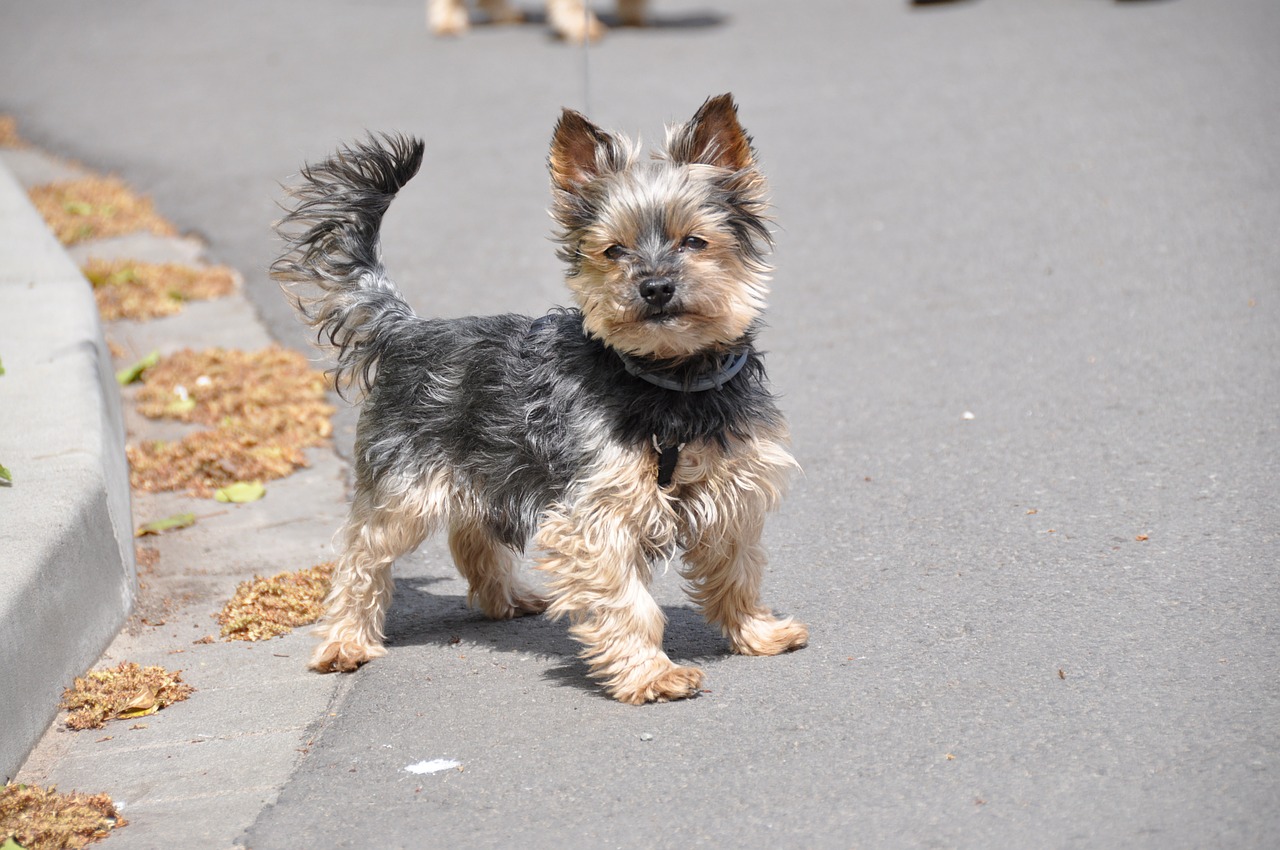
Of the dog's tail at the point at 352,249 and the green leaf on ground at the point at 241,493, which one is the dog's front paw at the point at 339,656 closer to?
the dog's tail at the point at 352,249

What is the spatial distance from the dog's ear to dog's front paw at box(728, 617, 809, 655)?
1694mm

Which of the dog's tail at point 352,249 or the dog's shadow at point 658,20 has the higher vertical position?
the dog's tail at point 352,249

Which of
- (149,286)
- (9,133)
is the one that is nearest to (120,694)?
(149,286)

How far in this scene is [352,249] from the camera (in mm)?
5203

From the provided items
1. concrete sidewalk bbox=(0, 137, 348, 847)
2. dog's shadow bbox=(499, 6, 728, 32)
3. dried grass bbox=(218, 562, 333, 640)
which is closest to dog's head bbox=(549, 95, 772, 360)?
concrete sidewalk bbox=(0, 137, 348, 847)

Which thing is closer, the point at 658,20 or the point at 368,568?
the point at 368,568

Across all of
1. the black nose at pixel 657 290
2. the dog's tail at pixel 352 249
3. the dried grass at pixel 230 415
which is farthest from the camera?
the dried grass at pixel 230 415

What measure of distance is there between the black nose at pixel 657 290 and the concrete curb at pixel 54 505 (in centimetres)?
228

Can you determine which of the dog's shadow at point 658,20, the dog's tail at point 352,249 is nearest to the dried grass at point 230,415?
the dog's tail at point 352,249

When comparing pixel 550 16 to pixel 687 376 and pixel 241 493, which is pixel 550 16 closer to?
pixel 241 493

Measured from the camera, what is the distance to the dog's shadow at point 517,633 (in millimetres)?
4949

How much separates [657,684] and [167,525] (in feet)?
9.92

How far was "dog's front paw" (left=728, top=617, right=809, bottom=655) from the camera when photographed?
481 cm

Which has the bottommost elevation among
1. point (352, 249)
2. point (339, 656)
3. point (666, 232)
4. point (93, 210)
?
point (339, 656)
